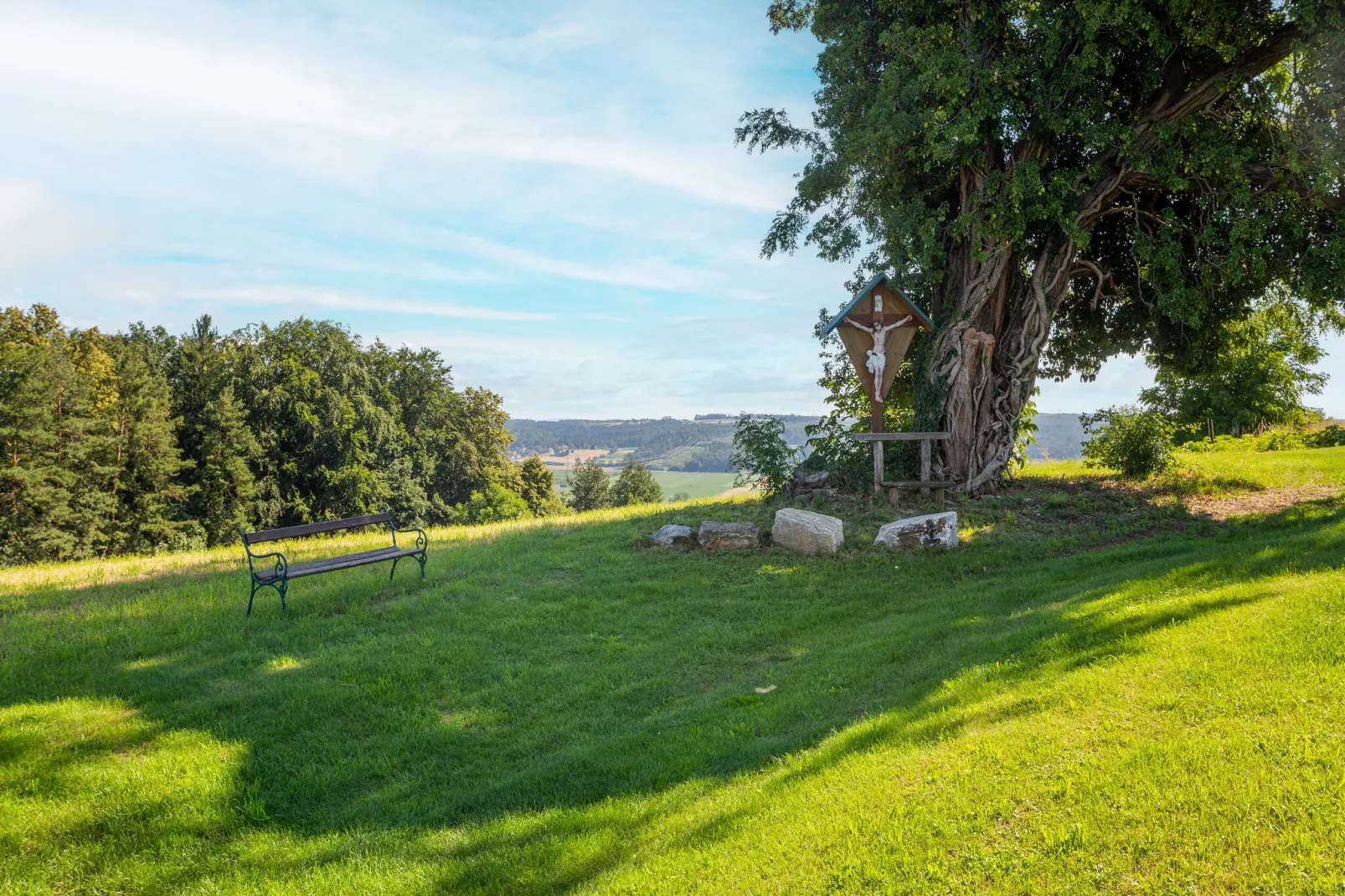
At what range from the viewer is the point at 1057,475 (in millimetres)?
17453

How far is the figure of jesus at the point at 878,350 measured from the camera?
14.8m

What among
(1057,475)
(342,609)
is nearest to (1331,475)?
(1057,475)

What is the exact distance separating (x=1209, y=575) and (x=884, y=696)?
13.1 ft

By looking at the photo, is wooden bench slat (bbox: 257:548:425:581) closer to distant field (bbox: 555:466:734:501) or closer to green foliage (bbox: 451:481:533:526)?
green foliage (bbox: 451:481:533:526)

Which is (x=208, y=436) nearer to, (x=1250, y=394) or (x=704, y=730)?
(x=704, y=730)

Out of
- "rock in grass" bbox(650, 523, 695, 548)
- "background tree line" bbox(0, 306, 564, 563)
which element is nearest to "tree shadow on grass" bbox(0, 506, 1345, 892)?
"rock in grass" bbox(650, 523, 695, 548)

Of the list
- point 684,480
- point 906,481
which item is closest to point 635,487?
point 684,480

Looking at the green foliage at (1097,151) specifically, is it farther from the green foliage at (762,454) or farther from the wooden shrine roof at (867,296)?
the green foliage at (762,454)

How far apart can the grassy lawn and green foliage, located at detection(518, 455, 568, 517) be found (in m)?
44.0

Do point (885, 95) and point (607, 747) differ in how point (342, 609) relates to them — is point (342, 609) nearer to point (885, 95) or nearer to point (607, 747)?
point (607, 747)

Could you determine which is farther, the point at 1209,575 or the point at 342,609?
the point at 342,609

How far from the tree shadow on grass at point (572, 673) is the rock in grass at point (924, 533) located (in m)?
0.41

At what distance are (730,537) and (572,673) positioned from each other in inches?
193

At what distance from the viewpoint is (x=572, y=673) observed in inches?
293
